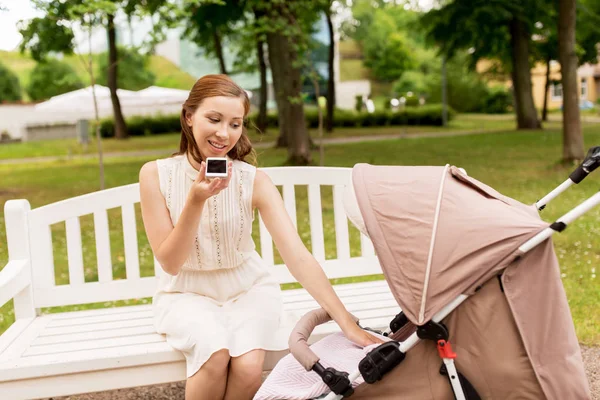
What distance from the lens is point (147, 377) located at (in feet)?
10.4

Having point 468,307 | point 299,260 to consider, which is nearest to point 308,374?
point 299,260

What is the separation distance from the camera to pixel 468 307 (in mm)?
2523

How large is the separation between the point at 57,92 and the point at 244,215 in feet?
150

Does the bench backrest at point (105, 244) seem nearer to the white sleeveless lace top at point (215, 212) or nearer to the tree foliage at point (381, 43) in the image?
the white sleeveless lace top at point (215, 212)

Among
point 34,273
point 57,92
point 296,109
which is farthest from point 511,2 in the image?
point 57,92

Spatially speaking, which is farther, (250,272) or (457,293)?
(250,272)

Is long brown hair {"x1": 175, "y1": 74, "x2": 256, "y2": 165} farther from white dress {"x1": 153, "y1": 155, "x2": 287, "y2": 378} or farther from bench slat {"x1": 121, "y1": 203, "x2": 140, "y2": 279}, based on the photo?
bench slat {"x1": 121, "y1": 203, "x2": 140, "y2": 279}

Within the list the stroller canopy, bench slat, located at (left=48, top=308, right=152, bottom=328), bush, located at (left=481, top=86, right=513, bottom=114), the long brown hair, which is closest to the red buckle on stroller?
the stroller canopy

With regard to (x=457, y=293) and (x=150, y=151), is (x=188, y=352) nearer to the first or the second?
(x=457, y=293)

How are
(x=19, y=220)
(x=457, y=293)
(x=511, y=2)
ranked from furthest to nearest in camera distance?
(x=511, y=2) → (x=19, y=220) → (x=457, y=293)

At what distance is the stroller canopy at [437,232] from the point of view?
243 cm

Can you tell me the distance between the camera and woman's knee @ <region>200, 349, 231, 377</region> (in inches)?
115

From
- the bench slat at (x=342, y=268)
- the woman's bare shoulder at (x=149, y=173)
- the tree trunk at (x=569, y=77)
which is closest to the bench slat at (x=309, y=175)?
the bench slat at (x=342, y=268)

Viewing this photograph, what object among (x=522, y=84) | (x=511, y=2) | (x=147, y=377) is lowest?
(x=147, y=377)
